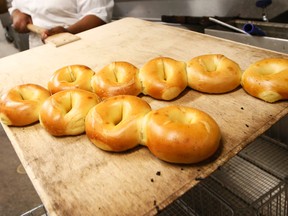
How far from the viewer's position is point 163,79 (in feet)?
3.77

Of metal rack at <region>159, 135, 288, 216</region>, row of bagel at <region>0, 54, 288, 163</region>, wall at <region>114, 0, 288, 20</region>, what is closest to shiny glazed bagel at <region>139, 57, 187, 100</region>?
row of bagel at <region>0, 54, 288, 163</region>

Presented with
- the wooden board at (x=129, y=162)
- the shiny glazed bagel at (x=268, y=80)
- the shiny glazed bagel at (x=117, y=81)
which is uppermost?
the shiny glazed bagel at (x=268, y=80)

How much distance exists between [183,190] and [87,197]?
256 millimetres

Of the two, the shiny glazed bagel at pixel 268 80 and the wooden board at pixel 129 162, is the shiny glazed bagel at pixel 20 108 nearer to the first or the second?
the wooden board at pixel 129 162

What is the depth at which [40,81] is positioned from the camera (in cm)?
142

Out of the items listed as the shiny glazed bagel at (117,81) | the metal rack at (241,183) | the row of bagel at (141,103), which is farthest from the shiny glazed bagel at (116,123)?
the metal rack at (241,183)

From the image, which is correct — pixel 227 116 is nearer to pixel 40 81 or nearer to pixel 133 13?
pixel 40 81

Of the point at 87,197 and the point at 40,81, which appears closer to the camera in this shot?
the point at 87,197

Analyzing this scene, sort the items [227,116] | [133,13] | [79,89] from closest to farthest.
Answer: [227,116], [79,89], [133,13]

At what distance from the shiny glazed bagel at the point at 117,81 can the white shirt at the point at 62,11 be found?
132 centimetres

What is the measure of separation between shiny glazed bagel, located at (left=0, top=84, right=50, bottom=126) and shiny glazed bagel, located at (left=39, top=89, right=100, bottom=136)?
58mm

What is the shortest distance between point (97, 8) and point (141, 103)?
65.3 inches

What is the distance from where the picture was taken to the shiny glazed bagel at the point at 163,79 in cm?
110

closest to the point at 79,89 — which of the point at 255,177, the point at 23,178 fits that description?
the point at 255,177
